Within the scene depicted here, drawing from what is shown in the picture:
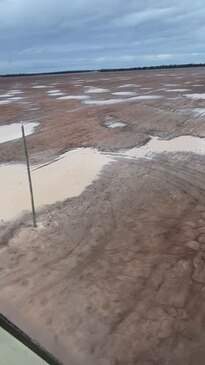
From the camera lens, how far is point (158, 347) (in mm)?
4984

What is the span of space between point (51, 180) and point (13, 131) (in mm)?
7628

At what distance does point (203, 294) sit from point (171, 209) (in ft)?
10.3

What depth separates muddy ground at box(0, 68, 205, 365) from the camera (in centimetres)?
512

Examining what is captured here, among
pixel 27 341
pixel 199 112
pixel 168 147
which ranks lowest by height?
pixel 199 112

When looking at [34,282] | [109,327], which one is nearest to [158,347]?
[109,327]

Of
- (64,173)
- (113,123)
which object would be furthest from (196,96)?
(64,173)

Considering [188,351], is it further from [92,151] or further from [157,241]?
[92,151]

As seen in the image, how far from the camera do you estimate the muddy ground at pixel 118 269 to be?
16.8 feet

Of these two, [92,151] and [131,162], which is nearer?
[131,162]

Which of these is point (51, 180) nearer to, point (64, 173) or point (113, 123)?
point (64, 173)

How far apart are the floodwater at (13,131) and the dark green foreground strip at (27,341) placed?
11444 millimetres

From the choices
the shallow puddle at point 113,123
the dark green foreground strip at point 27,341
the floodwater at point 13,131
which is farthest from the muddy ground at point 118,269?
the floodwater at point 13,131

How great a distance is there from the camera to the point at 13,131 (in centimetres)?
1814

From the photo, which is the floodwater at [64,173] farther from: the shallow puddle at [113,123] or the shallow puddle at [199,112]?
the shallow puddle at [199,112]
